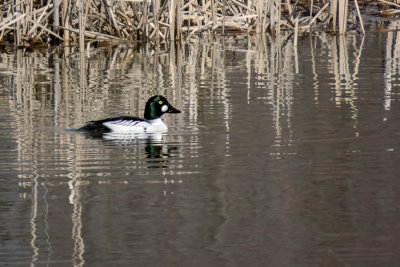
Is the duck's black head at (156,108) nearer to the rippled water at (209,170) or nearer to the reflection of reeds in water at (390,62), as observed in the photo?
the rippled water at (209,170)

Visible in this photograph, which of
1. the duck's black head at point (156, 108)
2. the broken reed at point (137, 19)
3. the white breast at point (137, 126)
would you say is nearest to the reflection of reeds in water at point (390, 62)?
the broken reed at point (137, 19)

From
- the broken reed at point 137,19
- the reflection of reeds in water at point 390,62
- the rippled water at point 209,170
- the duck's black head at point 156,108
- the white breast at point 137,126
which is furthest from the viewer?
the broken reed at point 137,19

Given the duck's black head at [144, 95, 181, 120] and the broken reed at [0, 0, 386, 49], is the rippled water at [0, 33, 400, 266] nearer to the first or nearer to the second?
the duck's black head at [144, 95, 181, 120]

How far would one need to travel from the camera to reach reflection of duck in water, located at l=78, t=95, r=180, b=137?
10266mm

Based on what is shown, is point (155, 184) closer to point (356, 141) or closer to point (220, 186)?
point (220, 186)

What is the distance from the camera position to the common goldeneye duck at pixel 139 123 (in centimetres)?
1027

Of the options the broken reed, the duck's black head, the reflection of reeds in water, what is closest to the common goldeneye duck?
the duck's black head

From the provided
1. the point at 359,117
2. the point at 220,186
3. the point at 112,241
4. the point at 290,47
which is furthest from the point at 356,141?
the point at 290,47

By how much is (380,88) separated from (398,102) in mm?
1408

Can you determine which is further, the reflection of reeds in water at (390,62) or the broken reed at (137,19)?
the broken reed at (137,19)

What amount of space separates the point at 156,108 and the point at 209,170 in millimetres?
2930

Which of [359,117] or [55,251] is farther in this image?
[359,117]

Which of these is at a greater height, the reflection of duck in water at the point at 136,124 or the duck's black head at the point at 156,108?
the duck's black head at the point at 156,108

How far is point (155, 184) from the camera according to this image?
778 cm
